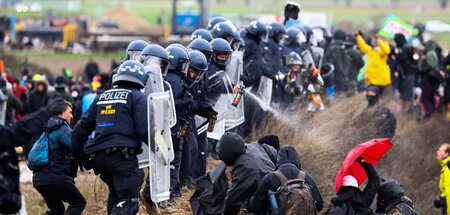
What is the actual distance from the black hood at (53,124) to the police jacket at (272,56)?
24.4ft

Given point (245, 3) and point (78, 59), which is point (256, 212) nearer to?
point (78, 59)

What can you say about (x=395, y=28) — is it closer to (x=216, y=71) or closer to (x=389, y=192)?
(x=216, y=71)

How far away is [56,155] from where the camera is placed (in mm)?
12125

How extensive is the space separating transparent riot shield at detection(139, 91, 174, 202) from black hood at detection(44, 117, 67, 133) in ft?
3.66

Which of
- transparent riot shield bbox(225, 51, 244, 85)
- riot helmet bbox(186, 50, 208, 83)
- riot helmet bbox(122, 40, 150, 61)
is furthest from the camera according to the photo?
transparent riot shield bbox(225, 51, 244, 85)

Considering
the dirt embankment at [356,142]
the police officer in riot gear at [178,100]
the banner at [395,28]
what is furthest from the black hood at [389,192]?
the banner at [395,28]

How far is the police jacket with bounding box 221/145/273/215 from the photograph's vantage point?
1140cm

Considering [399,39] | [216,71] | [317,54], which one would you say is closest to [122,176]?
[216,71]

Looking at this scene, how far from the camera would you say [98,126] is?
1120 cm

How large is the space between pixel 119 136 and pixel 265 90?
7828mm

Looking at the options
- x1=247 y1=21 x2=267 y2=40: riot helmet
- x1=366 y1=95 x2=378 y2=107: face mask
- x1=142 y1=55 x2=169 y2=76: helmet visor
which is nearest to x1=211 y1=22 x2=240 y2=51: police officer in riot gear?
x1=247 y1=21 x2=267 y2=40: riot helmet

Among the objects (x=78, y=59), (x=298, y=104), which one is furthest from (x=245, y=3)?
(x=298, y=104)

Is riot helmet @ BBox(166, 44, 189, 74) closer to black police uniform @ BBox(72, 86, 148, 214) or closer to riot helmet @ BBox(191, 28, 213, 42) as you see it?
black police uniform @ BBox(72, 86, 148, 214)

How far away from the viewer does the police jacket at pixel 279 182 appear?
36.5 feet
